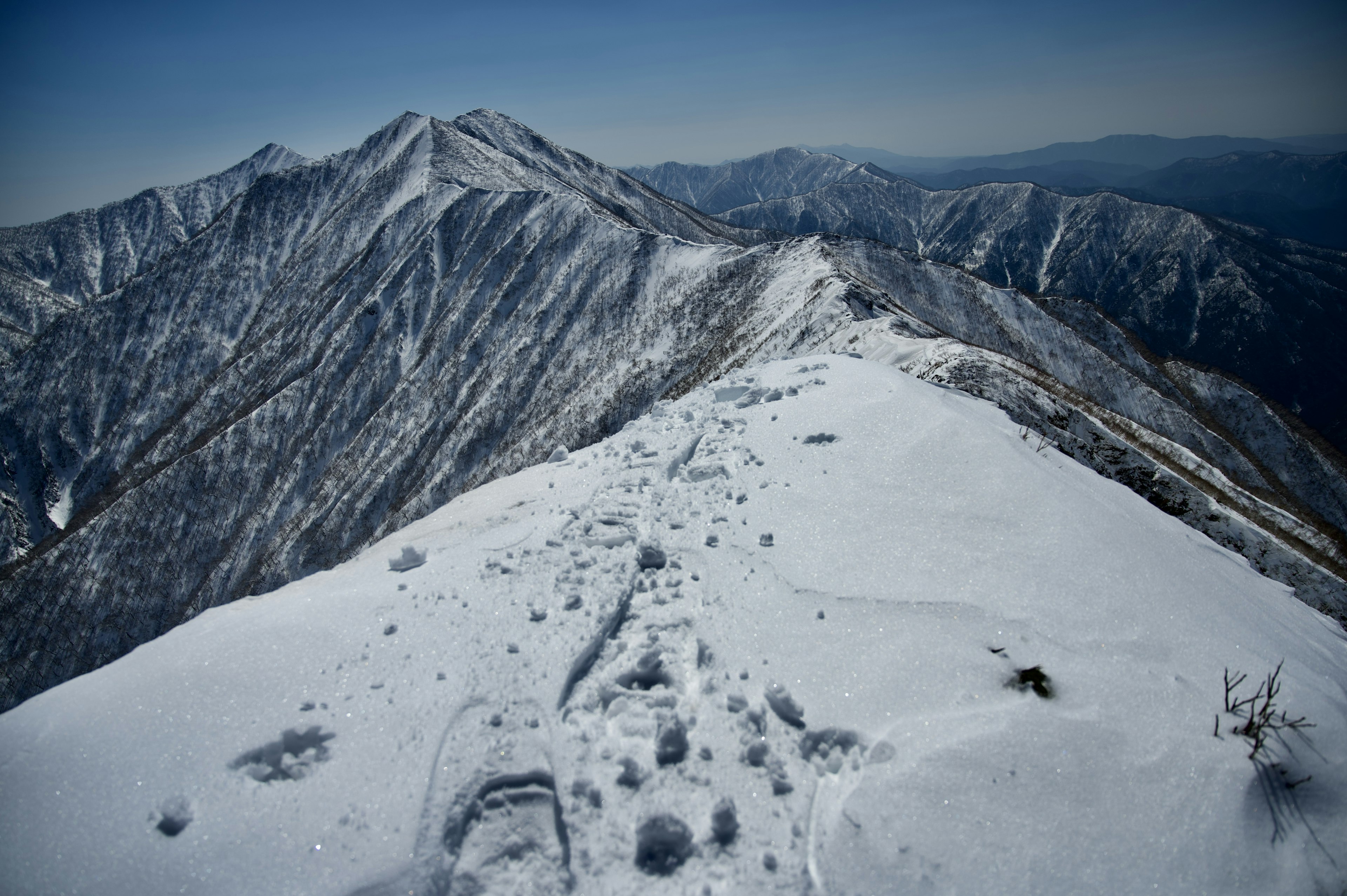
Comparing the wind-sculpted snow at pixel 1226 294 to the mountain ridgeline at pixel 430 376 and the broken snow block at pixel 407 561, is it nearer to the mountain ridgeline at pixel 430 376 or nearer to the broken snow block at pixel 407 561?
the mountain ridgeline at pixel 430 376

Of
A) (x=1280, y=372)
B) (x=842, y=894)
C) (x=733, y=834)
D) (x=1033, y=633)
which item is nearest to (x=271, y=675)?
(x=733, y=834)

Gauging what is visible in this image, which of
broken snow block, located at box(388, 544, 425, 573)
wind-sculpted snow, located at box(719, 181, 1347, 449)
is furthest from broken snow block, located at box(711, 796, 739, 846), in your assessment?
wind-sculpted snow, located at box(719, 181, 1347, 449)

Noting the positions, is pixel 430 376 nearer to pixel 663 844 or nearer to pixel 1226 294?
pixel 663 844

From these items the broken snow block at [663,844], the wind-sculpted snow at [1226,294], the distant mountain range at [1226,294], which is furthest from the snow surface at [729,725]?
the wind-sculpted snow at [1226,294]

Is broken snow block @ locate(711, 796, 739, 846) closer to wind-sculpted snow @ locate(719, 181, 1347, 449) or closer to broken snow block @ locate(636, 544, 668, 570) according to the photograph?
broken snow block @ locate(636, 544, 668, 570)

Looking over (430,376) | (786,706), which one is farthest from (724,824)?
(430,376)
